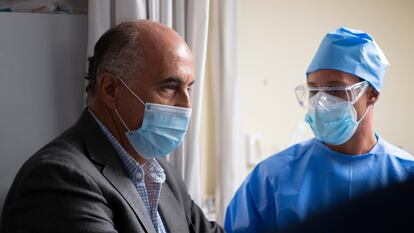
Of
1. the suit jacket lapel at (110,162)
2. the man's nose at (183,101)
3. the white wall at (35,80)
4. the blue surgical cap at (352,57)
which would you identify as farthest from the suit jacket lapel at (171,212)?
the blue surgical cap at (352,57)

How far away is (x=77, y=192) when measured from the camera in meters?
0.87

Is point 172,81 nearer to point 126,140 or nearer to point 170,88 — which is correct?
point 170,88

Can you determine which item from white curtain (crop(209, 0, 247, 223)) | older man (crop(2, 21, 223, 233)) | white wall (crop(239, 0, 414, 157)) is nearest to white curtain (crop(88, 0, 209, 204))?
white curtain (crop(209, 0, 247, 223))

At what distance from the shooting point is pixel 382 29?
2.30 meters

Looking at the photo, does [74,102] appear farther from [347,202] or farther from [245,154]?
[347,202]

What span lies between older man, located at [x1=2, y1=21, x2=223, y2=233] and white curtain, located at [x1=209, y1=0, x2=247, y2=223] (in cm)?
54

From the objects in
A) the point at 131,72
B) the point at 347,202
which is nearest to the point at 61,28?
the point at 131,72

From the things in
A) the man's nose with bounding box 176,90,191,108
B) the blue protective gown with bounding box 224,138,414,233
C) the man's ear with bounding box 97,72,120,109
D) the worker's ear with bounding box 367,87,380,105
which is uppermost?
the man's ear with bounding box 97,72,120,109

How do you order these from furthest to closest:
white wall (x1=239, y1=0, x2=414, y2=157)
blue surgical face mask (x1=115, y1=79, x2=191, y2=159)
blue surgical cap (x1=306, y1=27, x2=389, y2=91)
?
1. white wall (x1=239, y1=0, x2=414, y2=157)
2. blue surgical cap (x1=306, y1=27, x2=389, y2=91)
3. blue surgical face mask (x1=115, y1=79, x2=191, y2=159)

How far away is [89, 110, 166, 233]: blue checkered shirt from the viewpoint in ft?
3.54

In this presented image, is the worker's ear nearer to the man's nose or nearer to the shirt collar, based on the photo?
the man's nose

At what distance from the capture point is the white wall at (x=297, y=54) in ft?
6.59

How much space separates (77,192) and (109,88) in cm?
33

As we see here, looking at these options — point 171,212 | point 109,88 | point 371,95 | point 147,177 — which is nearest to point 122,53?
point 109,88
